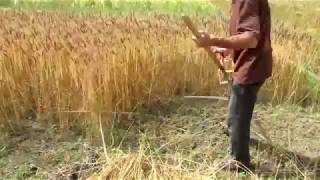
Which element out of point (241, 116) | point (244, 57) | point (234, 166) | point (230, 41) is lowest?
point (234, 166)

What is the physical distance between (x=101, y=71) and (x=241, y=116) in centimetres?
105

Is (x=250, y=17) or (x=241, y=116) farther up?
(x=250, y=17)

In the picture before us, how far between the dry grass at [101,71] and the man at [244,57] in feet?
2.80

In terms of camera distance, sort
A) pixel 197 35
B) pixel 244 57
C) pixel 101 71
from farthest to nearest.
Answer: pixel 101 71 → pixel 244 57 → pixel 197 35

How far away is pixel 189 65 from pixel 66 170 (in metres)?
1.63

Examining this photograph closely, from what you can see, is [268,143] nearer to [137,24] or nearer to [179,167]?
[179,167]

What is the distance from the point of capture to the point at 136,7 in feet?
29.2

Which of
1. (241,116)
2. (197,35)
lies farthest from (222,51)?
(197,35)

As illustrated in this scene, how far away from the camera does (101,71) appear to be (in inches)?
160

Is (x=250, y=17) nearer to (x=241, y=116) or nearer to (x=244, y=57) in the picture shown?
(x=244, y=57)

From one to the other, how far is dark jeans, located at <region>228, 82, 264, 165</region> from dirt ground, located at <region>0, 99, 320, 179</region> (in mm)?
198

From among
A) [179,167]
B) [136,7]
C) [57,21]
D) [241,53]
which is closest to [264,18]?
[241,53]

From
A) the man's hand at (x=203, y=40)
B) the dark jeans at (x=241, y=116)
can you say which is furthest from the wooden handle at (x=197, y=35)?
the dark jeans at (x=241, y=116)

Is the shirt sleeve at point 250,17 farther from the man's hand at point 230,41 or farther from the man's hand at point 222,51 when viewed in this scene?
the man's hand at point 222,51
